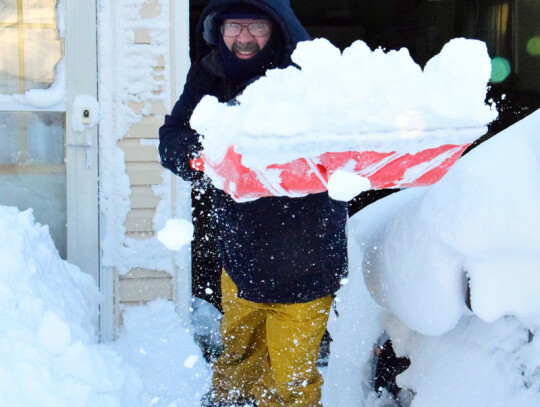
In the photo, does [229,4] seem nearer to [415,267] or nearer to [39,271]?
[415,267]

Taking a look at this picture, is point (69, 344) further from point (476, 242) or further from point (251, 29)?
point (476, 242)

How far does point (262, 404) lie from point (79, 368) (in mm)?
765

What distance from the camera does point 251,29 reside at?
2.39 metres

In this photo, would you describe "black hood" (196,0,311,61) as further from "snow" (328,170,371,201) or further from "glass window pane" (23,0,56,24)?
"glass window pane" (23,0,56,24)

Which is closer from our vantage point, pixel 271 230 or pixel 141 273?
pixel 271 230

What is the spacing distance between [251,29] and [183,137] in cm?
50

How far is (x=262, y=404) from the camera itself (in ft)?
8.46

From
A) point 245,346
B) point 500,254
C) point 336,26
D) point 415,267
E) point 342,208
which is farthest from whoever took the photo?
point 336,26

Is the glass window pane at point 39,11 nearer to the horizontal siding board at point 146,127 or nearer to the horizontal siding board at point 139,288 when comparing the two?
the horizontal siding board at point 146,127

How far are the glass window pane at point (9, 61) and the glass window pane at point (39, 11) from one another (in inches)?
4.4

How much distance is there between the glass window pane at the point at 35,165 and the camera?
3.53 m

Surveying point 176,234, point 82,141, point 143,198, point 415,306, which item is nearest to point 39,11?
point 82,141

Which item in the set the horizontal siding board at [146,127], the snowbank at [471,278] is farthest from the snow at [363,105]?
the horizontal siding board at [146,127]

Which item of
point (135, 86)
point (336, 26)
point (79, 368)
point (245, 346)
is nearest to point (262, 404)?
point (245, 346)
